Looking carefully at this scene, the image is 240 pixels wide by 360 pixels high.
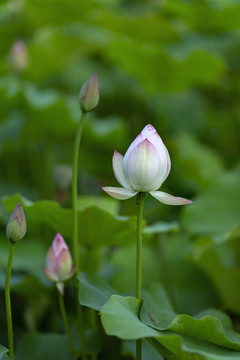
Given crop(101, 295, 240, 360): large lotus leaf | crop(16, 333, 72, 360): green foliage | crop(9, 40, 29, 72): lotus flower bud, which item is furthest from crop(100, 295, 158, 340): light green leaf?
crop(9, 40, 29, 72): lotus flower bud

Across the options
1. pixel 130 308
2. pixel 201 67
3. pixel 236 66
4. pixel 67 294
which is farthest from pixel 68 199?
pixel 236 66

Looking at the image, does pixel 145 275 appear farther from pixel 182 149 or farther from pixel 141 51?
pixel 141 51

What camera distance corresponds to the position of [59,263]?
661 mm

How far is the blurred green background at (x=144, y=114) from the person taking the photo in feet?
3.58

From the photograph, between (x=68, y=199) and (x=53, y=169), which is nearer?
(x=68, y=199)

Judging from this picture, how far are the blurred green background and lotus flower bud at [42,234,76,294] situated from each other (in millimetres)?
142

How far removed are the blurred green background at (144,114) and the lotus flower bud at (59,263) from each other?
5.6 inches

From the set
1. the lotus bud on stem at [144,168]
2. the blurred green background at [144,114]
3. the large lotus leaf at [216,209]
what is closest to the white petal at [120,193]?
the lotus bud on stem at [144,168]

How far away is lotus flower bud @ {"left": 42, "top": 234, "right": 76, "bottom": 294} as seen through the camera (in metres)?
0.66

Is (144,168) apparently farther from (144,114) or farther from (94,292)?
(144,114)

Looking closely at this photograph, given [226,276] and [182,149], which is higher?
[182,149]

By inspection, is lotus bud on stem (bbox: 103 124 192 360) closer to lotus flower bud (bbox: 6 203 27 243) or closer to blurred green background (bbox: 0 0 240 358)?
lotus flower bud (bbox: 6 203 27 243)

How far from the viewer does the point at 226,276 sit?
1026mm

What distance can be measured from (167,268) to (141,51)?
2.15ft
